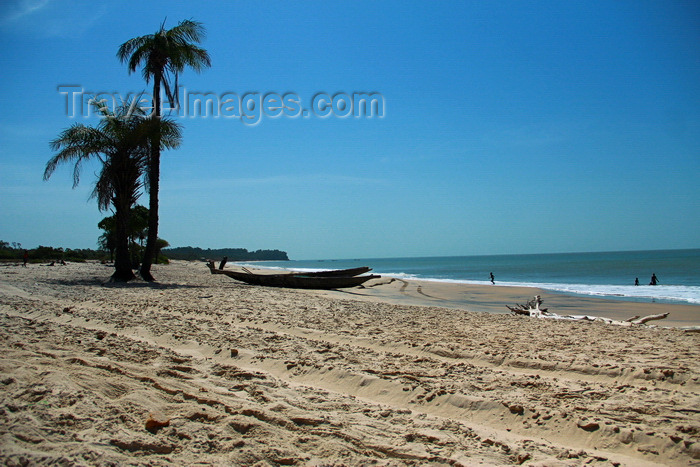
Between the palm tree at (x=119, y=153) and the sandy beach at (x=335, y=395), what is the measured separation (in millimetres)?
9754

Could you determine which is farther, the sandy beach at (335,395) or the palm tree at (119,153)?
the palm tree at (119,153)

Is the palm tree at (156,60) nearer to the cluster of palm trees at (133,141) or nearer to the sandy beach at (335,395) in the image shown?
the cluster of palm trees at (133,141)

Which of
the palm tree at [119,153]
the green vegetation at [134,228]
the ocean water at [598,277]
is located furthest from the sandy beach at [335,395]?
the green vegetation at [134,228]

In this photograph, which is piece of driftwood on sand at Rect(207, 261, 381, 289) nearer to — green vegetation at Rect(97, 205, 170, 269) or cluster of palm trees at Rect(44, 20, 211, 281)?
cluster of palm trees at Rect(44, 20, 211, 281)

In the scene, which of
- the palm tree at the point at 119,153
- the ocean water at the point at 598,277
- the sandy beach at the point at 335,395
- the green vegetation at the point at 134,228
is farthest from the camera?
the green vegetation at the point at 134,228

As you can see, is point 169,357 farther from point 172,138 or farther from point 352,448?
point 172,138

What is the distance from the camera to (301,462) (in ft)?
8.79

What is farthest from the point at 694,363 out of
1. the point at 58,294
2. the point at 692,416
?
the point at 58,294

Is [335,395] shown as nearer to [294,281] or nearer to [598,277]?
[294,281]

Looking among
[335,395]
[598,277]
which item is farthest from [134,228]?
[598,277]

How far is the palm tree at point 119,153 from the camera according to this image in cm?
1540

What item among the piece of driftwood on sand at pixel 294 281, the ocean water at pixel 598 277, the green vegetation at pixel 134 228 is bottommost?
the ocean water at pixel 598 277

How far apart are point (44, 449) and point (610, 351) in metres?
5.97

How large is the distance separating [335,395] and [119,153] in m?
15.2
